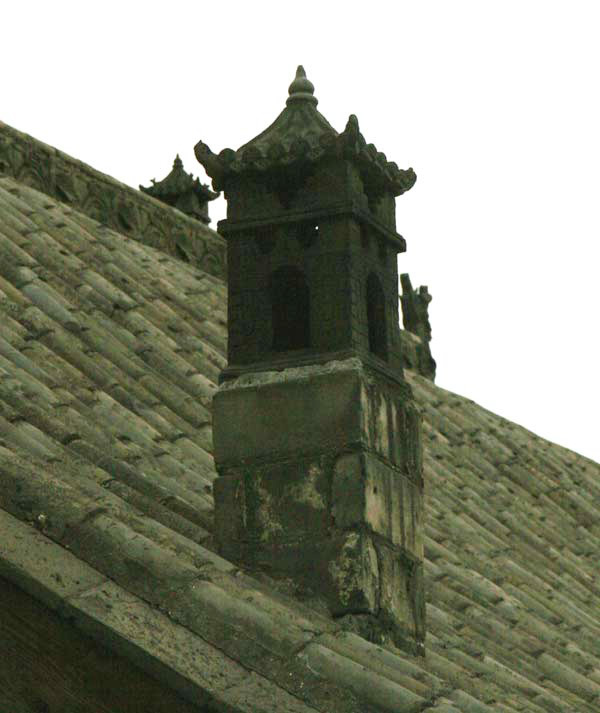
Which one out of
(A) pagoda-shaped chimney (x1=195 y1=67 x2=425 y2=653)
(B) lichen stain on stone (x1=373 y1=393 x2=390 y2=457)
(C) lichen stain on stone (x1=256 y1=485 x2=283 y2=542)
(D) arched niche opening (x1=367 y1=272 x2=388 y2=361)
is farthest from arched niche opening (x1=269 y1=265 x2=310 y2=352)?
(C) lichen stain on stone (x1=256 y1=485 x2=283 y2=542)

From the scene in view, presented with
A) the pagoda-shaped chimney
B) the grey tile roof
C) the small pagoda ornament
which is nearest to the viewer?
the grey tile roof

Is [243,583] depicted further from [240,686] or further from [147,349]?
[147,349]

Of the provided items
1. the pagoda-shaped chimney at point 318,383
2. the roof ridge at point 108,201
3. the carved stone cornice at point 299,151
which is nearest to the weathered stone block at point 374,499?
the pagoda-shaped chimney at point 318,383

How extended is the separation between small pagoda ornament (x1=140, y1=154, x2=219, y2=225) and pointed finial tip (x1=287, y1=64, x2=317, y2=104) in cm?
808

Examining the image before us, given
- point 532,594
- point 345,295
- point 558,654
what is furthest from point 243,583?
point 532,594

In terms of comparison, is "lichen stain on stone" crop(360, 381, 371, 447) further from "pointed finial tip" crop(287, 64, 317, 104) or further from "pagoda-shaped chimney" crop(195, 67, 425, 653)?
"pointed finial tip" crop(287, 64, 317, 104)

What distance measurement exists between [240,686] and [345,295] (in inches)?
97.4

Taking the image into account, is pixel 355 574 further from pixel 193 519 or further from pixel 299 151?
pixel 299 151

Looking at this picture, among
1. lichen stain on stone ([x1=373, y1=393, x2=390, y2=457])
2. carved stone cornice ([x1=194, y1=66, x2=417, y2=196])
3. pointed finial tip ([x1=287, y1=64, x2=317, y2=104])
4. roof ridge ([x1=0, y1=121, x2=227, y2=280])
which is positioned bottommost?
lichen stain on stone ([x1=373, y1=393, x2=390, y2=457])

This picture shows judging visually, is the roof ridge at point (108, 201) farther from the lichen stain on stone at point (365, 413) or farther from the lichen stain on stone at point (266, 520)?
the lichen stain on stone at point (266, 520)

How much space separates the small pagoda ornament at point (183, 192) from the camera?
17.9 metres

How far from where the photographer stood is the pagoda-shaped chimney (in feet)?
27.8

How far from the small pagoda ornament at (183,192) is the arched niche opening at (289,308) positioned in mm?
8646

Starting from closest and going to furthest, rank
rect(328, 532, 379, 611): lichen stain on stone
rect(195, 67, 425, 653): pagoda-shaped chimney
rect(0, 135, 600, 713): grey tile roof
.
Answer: rect(0, 135, 600, 713): grey tile roof → rect(328, 532, 379, 611): lichen stain on stone → rect(195, 67, 425, 653): pagoda-shaped chimney
